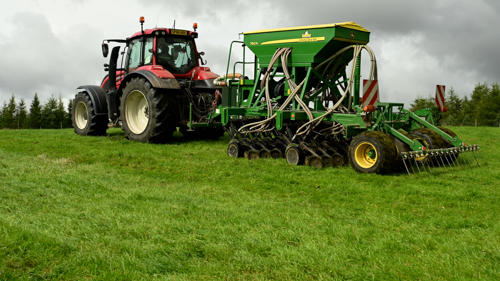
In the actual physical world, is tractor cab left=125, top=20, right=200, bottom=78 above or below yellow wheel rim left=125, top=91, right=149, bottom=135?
above

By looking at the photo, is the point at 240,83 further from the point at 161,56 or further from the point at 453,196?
the point at 453,196

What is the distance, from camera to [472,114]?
51.9m

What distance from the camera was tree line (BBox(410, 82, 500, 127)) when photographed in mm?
48000

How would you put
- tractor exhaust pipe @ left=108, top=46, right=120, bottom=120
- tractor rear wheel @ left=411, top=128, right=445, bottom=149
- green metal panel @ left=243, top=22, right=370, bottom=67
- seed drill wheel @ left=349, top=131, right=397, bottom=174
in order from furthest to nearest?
tractor exhaust pipe @ left=108, top=46, right=120, bottom=120 < green metal panel @ left=243, top=22, right=370, bottom=67 < tractor rear wheel @ left=411, top=128, right=445, bottom=149 < seed drill wheel @ left=349, top=131, right=397, bottom=174

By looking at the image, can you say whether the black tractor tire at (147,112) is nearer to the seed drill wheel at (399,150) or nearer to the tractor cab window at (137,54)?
the tractor cab window at (137,54)

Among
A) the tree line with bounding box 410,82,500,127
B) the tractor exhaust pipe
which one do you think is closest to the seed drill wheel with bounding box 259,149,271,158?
the tractor exhaust pipe

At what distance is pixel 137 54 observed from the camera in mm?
10234

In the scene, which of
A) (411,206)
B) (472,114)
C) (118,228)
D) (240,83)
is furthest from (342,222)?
(472,114)

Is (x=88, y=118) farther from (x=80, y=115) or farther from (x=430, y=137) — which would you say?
(x=430, y=137)

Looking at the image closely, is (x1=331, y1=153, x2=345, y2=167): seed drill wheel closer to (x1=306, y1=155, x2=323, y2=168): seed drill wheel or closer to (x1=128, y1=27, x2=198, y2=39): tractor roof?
(x1=306, y1=155, x2=323, y2=168): seed drill wheel

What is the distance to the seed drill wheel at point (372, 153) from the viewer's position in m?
5.88

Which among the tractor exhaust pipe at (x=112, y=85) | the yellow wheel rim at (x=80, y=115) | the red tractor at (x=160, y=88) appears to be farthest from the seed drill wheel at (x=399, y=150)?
the yellow wheel rim at (x=80, y=115)

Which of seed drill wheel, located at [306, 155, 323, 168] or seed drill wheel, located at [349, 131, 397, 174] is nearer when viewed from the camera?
seed drill wheel, located at [349, 131, 397, 174]

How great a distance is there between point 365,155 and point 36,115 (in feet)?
168
